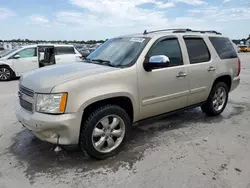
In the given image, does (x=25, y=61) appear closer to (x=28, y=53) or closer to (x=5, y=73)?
(x=28, y=53)

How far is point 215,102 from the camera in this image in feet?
15.5

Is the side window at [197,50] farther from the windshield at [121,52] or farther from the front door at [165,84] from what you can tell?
the windshield at [121,52]

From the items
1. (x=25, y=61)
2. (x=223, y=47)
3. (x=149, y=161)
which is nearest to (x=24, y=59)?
(x=25, y=61)

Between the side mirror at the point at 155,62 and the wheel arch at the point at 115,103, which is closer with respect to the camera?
the wheel arch at the point at 115,103

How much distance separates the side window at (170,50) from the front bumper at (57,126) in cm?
164

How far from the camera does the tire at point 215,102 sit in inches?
179

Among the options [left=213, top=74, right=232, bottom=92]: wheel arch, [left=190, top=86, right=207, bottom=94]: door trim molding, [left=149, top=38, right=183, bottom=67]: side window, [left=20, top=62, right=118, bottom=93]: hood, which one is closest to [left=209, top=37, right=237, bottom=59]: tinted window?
[left=213, top=74, right=232, bottom=92]: wheel arch

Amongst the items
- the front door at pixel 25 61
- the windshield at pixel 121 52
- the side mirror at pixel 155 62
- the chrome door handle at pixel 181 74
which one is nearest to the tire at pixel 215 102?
the chrome door handle at pixel 181 74

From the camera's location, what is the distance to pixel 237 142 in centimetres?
357

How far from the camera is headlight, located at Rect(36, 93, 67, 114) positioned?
2588mm

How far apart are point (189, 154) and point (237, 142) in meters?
0.99

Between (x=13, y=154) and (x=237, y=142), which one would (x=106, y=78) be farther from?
(x=237, y=142)

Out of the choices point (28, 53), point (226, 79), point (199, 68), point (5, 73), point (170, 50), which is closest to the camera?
point (170, 50)

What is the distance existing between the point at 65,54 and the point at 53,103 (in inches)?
371
